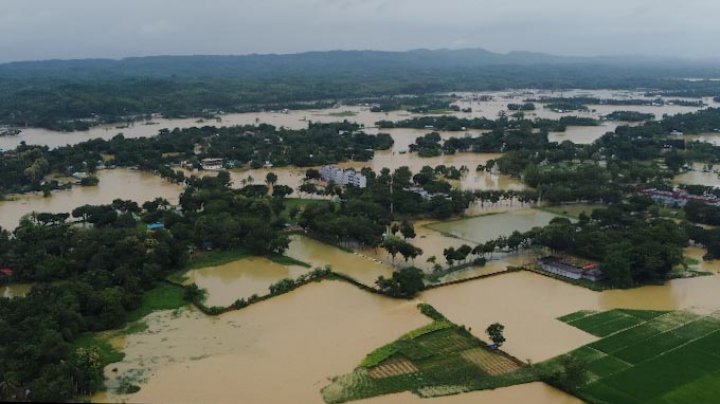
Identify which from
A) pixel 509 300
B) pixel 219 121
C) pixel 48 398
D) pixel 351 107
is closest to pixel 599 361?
pixel 509 300

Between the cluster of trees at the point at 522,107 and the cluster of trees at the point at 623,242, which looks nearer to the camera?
the cluster of trees at the point at 623,242

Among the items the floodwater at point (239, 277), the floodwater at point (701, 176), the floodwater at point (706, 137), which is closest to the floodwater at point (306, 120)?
the floodwater at point (706, 137)

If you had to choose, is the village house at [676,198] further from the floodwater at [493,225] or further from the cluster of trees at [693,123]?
the cluster of trees at [693,123]

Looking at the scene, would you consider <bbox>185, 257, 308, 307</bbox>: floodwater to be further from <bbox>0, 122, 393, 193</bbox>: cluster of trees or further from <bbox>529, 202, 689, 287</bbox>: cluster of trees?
<bbox>0, 122, 393, 193</bbox>: cluster of trees

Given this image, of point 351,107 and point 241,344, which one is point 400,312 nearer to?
point 241,344

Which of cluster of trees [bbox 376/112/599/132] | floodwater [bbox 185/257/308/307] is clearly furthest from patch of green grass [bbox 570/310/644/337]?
cluster of trees [bbox 376/112/599/132]

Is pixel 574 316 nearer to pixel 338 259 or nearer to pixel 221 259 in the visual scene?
pixel 338 259
